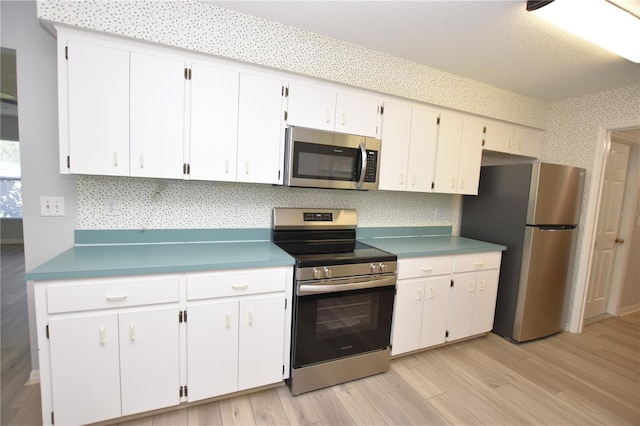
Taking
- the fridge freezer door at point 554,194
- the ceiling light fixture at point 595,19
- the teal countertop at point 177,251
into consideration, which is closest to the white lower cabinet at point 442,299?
the teal countertop at point 177,251

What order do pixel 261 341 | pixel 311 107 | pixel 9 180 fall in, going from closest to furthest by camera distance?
pixel 261 341, pixel 311 107, pixel 9 180

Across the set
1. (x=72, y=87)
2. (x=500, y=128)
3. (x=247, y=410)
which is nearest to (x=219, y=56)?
(x=72, y=87)

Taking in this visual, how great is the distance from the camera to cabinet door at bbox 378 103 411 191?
235 cm

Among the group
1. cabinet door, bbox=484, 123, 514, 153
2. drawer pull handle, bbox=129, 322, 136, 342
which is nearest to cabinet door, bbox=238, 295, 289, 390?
drawer pull handle, bbox=129, 322, 136, 342

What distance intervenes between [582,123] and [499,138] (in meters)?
0.93

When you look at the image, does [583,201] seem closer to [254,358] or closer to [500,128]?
[500,128]

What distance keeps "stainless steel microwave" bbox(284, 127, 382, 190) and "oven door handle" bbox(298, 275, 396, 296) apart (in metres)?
0.70

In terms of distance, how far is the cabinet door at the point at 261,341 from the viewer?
1.75 meters

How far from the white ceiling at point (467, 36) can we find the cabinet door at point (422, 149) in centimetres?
47

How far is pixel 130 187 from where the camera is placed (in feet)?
6.36

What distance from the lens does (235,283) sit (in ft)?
5.56

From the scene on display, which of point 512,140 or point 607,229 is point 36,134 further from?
point 607,229

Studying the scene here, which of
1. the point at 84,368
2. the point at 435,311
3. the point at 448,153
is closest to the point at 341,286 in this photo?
the point at 435,311

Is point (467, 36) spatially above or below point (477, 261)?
above
